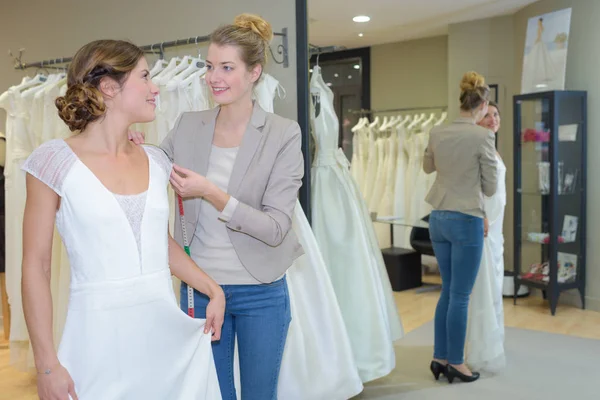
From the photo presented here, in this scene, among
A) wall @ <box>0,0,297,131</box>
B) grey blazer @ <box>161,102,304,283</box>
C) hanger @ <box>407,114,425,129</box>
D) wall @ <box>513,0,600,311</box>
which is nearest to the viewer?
grey blazer @ <box>161,102,304,283</box>

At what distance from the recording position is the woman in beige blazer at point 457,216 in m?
2.73

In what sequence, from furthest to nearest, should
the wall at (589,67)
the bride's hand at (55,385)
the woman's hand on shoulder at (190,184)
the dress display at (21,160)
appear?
1. the dress display at (21,160)
2. the wall at (589,67)
3. the woman's hand on shoulder at (190,184)
4. the bride's hand at (55,385)

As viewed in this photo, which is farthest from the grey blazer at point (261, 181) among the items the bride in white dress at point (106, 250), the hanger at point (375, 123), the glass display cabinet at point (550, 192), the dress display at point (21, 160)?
the dress display at point (21, 160)

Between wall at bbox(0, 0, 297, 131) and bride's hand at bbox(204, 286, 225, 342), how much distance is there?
1.50 m

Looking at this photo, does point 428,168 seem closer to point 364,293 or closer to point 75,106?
point 364,293

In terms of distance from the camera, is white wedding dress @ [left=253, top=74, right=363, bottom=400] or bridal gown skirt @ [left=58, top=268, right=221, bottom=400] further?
white wedding dress @ [left=253, top=74, right=363, bottom=400]

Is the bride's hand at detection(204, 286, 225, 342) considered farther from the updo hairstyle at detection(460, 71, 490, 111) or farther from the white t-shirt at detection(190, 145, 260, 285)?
the updo hairstyle at detection(460, 71, 490, 111)

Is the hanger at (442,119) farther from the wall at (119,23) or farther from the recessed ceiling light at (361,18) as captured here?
the wall at (119,23)

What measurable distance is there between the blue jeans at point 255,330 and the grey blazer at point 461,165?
4.13 feet

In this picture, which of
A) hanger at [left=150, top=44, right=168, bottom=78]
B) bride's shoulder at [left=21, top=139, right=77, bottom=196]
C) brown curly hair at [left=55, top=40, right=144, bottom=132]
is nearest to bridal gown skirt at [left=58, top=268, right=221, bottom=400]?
bride's shoulder at [left=21, top=139, right=77, bottom=196]

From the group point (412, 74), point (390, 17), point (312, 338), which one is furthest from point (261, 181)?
point (390, 17)

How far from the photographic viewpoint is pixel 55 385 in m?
1.29

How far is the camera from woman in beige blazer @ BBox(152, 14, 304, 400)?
5.58ft

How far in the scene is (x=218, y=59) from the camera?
5.73 feet
